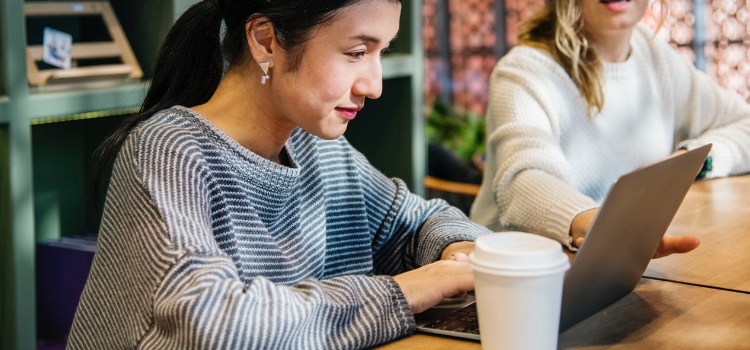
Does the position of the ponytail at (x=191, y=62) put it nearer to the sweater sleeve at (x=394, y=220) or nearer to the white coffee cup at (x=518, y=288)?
the sweater sleeve at (x=394, y=220)

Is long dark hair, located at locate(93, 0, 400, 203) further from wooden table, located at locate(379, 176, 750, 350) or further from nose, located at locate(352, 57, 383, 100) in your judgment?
wooden table, located at locate(379, 176, 750, 350)

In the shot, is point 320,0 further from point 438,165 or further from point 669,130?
point 438,165

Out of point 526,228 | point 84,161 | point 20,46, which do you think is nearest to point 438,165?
point 84,161

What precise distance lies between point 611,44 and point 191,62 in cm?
128

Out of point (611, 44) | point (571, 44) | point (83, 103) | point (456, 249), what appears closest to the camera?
point (456, 249)

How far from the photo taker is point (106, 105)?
2.10m

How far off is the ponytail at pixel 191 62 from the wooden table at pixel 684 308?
0.58 m

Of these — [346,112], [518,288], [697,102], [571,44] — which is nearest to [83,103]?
[346,112]

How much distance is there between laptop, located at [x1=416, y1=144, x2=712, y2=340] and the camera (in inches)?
48.2

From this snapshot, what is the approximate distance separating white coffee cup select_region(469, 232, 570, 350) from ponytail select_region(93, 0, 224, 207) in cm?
69

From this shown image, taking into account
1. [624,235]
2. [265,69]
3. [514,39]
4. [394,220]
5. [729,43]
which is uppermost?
[265,69]

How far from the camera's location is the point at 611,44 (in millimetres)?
2514

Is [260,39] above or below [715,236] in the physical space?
above

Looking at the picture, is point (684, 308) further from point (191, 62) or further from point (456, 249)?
point (191, 62)
